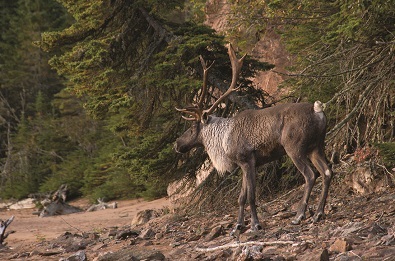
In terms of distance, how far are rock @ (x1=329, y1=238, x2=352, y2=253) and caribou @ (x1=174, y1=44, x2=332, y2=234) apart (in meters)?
1.98

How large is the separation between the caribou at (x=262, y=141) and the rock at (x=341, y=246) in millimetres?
1983

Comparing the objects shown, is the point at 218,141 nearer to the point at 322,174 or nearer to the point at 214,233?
the point at 214,233

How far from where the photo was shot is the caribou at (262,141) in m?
8.86

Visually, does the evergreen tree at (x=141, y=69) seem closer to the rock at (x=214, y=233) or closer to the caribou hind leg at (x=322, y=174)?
the rock at (x=214, y=233)

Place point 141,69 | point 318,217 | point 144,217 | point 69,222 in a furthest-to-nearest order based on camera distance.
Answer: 1. point 69,222
2. point 144,217
3. point 141,69
4. point 318,217

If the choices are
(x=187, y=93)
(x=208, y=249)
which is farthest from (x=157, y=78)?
(x=208, y=249)

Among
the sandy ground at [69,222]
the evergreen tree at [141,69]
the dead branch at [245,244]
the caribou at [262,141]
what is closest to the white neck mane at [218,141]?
the caribou at [262,141]

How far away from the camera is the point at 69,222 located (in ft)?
55.3

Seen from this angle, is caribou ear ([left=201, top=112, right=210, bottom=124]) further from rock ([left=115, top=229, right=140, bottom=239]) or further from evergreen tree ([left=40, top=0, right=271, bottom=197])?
rock ([left=115, top=229, right=140, bottom=239])

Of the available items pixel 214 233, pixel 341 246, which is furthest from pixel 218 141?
pixel 341 246

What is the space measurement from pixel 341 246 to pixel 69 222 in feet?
36.9

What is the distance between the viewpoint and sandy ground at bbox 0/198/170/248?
1407 cm

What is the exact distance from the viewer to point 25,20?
3272 cm

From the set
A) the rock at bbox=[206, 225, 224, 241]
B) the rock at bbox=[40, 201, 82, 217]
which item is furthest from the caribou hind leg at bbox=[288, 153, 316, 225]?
the rock at bbox=[40, 201, 82, 217]
